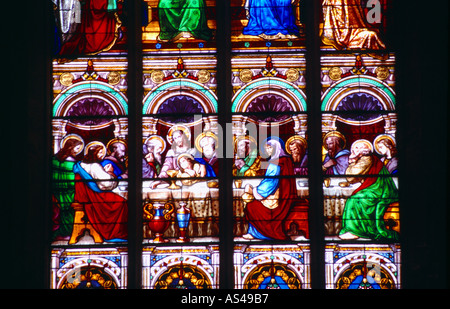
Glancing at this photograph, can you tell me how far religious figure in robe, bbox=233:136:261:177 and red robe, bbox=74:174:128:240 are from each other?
1197mm

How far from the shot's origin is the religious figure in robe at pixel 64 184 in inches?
335

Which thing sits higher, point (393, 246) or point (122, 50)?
point (122, 50)

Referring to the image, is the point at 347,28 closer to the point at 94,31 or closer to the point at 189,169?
the point at 189,169

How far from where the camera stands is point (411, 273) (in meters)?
8.23

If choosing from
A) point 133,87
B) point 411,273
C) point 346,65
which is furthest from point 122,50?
point 411,273

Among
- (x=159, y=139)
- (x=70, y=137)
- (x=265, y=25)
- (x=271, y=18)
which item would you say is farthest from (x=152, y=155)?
(x=271, y=18)

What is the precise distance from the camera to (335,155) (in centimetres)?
862

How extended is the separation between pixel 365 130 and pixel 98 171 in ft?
9.09

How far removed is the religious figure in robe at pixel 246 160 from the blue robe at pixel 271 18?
1.24 metres

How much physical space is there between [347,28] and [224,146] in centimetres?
184

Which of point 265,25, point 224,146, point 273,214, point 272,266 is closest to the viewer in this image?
point 272,266

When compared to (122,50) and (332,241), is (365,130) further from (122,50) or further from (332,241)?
(122,50)

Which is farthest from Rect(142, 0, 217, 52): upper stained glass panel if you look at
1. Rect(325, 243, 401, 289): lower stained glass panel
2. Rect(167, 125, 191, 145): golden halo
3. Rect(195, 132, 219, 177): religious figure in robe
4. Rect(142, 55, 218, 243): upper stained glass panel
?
Rect(325, 243, 401, 289): lower stained glass panel
